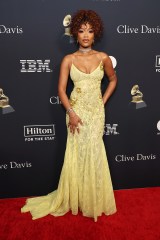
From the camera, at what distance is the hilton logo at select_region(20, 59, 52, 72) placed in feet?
9.64

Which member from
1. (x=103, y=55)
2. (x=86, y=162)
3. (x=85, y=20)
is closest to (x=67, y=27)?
(x=85, y=20)

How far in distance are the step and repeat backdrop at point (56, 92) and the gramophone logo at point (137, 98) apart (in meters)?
0.01

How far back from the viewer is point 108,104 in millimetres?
3174

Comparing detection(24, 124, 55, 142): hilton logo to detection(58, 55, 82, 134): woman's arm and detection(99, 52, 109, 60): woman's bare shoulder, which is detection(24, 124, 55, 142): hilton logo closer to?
detection(58, 55, 82, 134): woman's arm

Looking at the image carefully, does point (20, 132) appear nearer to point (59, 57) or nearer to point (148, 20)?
point (59, 57)

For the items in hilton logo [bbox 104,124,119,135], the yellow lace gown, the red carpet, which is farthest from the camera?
hilton logo [bbox 104,124,119,135]

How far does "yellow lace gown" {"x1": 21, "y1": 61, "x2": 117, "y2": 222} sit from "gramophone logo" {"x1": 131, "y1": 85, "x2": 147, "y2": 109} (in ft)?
1.73

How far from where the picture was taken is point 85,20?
8.76 feet

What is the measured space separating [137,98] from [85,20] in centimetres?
108

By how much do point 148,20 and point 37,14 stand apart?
1.19m

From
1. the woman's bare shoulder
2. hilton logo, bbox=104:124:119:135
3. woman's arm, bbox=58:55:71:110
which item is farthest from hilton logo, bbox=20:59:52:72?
hilton logo, bbox=104:124:119:135

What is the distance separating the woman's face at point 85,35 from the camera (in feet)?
8.79

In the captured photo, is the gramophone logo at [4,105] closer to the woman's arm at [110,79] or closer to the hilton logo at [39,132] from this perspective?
the hilton logo at [39,132]

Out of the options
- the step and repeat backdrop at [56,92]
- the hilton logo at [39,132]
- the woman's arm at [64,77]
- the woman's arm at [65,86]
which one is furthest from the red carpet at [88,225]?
the woman's arm at [64,77]
